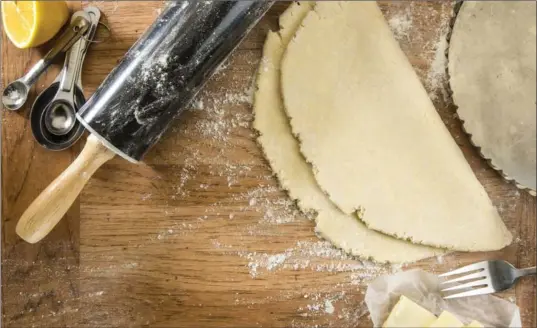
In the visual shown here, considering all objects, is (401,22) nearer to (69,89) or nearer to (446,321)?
(446,321)

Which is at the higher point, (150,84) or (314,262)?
(150,84)

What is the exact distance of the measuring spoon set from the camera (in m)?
1.16

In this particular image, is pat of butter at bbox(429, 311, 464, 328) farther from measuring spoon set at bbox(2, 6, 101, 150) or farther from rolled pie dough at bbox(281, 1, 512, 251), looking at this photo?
measuring spoon set at bbox(2, 6, 101, 150)

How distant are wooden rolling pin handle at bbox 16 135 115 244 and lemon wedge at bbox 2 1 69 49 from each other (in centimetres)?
25

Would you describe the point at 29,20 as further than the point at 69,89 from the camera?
No

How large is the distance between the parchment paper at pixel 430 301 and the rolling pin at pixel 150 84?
0.63 meters

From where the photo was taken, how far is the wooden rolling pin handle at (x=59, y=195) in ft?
3.52

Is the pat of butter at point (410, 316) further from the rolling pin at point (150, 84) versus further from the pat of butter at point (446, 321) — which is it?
the rolling pin at point (150, 84)

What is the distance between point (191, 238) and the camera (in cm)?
121

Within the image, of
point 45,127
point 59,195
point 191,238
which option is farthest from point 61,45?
point 191,238

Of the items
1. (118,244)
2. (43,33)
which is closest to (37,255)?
(118,244)

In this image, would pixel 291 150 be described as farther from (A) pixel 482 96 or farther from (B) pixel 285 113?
(A) pixel 482 96

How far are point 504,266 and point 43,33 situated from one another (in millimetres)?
1157

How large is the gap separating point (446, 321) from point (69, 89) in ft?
3.21
